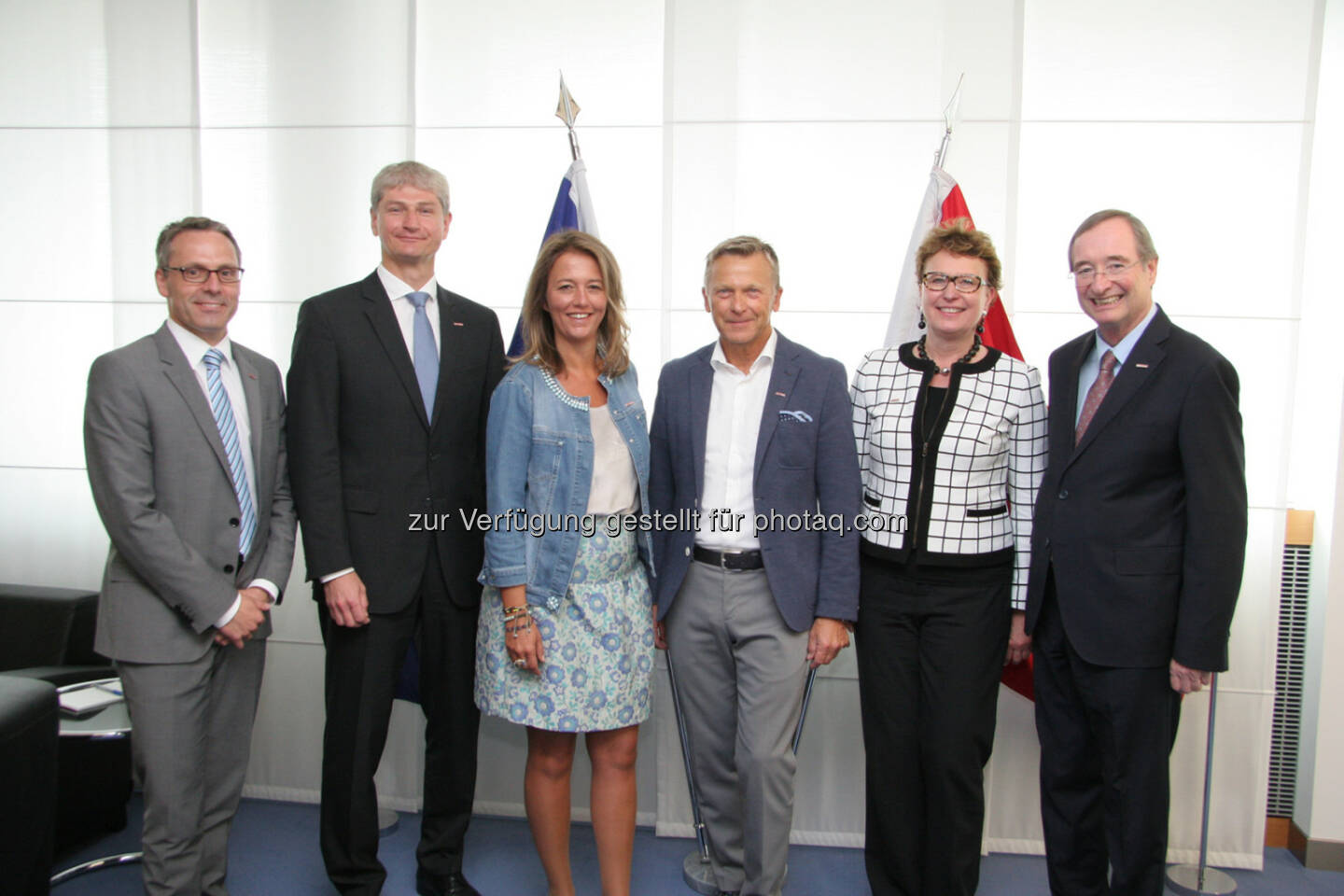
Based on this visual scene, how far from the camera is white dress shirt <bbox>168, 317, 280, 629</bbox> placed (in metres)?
2.20

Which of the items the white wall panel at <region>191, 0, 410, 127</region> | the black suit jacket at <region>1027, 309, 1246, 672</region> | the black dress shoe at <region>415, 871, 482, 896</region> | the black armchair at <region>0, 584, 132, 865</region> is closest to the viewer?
the black suit jacket at <region>1027, 309, 1246, 672</region>

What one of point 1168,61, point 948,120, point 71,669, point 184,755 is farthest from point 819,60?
point 71,669

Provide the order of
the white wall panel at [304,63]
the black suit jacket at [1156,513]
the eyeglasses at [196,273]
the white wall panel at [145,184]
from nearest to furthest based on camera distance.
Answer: the black suit jacket at [1156,513]
the eyeglasses at [196,273]
the white wall panel at [304,63]
the white wall panel at [145,184]

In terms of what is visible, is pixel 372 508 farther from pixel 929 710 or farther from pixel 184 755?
pixel 929 710

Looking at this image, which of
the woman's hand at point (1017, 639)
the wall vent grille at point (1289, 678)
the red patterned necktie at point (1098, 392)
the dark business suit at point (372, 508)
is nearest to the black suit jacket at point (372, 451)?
the dark business suit at point (372, 508)

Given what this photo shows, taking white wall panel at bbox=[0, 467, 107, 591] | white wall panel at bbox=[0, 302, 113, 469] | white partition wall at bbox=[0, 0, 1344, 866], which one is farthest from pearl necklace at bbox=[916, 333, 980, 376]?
white wall panel at bbox=[0, 467, 107, 591]

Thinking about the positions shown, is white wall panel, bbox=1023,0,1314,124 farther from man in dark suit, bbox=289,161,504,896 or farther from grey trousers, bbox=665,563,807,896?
man in dark suit, bbox=289,161,504,896

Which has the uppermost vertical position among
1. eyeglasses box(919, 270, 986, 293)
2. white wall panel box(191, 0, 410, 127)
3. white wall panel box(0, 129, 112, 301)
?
white wall panel box(191, 0, 410, 127)

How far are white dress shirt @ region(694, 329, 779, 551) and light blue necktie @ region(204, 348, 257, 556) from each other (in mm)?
1207

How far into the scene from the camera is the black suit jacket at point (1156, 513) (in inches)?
76.3

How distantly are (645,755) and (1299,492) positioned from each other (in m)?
2.57

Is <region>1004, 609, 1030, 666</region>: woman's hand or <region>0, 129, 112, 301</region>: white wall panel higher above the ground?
<region>0, 129, 112, 301</region>: white wall panel

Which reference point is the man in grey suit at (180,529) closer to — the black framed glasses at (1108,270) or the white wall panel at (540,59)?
the white wall panel at (540,59)

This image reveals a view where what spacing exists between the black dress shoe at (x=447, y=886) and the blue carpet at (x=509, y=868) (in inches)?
3.1
